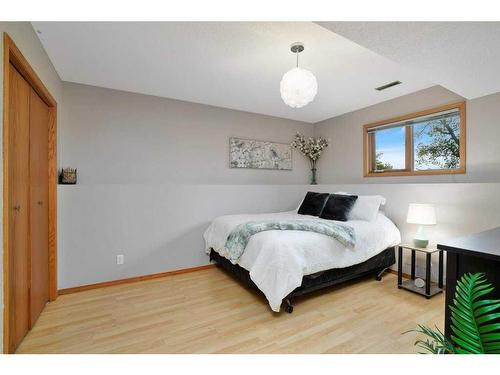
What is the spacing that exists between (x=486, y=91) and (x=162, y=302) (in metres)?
3.87

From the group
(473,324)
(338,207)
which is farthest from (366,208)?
(473,324)

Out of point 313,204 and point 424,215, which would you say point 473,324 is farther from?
point 313,204

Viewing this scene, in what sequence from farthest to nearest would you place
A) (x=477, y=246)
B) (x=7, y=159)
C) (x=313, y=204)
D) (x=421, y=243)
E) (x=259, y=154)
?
1. (x=259, y=154)
2. (x=313, y=204)
3. (x=421, y=243)
4. (x=7, y=159)
5. (x=477, y=246)

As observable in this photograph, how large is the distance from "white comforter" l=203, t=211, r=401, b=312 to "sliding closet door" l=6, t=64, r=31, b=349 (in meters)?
1.71

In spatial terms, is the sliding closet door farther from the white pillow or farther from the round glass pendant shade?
the white pillow

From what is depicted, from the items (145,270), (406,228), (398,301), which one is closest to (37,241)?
(145,270)

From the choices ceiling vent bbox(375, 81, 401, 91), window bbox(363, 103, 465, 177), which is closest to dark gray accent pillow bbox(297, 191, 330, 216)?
window bbox(363, 103, 465, 177)

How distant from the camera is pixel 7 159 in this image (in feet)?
4.50

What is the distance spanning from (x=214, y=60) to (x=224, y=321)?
2.39 meters

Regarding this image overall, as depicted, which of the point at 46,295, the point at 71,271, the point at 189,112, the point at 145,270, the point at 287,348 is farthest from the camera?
the point at 189,112

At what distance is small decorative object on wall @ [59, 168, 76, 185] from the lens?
2648mm

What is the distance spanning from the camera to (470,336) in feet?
2.65
